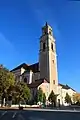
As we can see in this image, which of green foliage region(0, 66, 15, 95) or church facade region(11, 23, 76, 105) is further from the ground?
church facade region(11, 23, 76, 105)

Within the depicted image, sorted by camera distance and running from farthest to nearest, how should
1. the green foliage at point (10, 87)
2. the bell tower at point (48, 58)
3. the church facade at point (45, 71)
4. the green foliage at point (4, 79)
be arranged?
the bell tower at point (48, 58) < the church facade at point (45, 71) < the green foliage at point (10, 87) < the green foliage at point (4, 79)

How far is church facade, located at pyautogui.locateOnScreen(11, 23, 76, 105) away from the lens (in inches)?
2472

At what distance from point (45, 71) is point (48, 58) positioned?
4.56m

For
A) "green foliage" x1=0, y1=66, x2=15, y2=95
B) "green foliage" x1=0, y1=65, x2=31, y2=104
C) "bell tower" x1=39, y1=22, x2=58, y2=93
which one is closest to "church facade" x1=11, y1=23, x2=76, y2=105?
"bell tower" x1=39, y1=22, x2=58, y2=93

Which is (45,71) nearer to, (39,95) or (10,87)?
(39,95)

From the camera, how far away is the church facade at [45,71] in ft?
206

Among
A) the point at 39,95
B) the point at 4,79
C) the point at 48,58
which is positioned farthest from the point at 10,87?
the point at 48,58

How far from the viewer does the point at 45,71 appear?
64500 millimetres

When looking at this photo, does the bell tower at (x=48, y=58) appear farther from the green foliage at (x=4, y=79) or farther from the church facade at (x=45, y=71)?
the green foliage at (x=4, y=79)

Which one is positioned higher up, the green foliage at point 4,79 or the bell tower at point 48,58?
the bell tower at point 48,58

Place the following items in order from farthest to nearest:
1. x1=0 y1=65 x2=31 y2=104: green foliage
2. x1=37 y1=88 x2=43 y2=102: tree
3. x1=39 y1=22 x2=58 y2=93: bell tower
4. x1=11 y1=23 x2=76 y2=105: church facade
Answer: x1=39 y1=22 x2=58 y2=93: bell tower, x1=11 y1=23 x2=76 y2=105: church facade, x1=37 y1=88 x2=43 y2=102: tree, x1=0 y1=65 x2=31 y2=104: green foliage

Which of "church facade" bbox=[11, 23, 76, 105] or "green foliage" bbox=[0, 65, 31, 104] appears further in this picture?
"church facade" bbox=[11, 23, 76, 105]

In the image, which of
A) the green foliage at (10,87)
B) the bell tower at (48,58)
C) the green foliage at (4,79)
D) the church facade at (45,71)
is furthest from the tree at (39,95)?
the green foliage at (4,79)

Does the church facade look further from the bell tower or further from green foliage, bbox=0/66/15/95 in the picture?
green foliage, bbox=0/66/15/95
